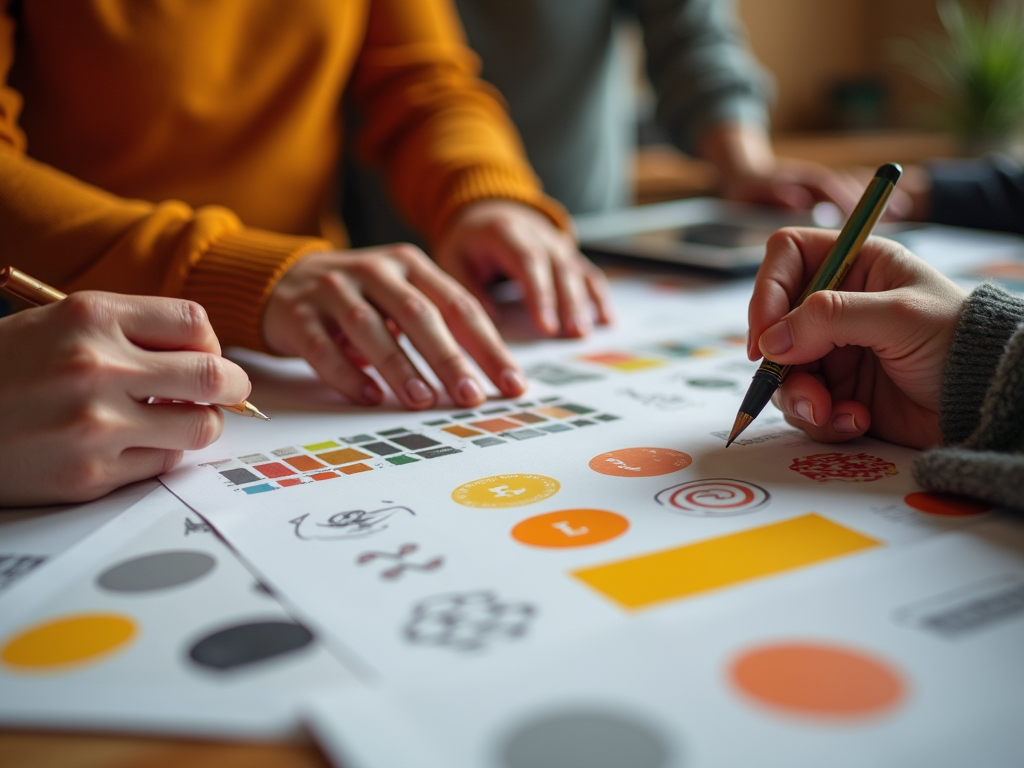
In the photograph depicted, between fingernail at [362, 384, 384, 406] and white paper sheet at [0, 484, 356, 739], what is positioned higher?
fingernail at [362, 384, 384, 406]

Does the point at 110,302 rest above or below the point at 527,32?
below

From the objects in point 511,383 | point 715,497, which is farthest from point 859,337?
point 511,383

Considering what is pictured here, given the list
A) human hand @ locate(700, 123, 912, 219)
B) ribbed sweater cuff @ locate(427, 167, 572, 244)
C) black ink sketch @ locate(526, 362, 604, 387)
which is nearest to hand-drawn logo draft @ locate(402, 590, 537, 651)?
black ink sketch @ locate(526, 362, 604, 387)

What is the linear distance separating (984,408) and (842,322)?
0.27 feet

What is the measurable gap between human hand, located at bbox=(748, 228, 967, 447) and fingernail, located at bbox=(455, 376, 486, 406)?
18 centimetres

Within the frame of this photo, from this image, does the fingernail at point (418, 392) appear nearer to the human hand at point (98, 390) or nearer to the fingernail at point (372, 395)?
the fingernail at point (372, 395)

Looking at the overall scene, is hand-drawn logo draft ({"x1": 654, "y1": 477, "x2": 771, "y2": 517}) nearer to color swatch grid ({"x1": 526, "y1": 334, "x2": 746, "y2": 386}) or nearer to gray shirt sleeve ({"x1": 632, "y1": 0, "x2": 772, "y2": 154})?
color swatch grid ({"x1": 526, "y1": 334, "x2": 746, "y2": 386})

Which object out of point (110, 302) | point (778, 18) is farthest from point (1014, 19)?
point (110, 302)

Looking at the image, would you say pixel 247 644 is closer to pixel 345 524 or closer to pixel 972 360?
pixel 345 524

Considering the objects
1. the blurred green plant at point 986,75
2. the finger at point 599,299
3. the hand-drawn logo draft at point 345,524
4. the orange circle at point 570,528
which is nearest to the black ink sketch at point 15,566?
the hand-drawn logo draft at point 345,524

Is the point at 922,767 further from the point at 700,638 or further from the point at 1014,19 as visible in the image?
the point at 1014,19

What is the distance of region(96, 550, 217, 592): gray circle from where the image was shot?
36 cm

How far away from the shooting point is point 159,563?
1.26ft

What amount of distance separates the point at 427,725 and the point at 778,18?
10.9 feet
